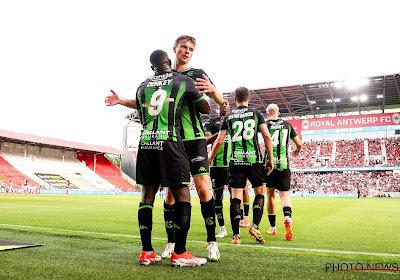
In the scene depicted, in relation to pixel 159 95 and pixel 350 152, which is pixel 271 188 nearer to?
pixel 159 95

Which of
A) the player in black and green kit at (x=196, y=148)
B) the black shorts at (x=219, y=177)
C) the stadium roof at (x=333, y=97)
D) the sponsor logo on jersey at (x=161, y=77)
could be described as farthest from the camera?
the stadium roof at (x=333, y=97)

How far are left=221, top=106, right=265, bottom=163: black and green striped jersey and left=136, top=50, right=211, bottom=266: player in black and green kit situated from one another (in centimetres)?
156

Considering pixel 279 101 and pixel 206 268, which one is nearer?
pixel 206 268

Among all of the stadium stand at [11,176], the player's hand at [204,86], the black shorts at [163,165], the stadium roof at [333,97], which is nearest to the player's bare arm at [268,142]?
the player's hand at [204,86]

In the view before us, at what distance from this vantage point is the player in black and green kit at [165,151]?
2.97 metres

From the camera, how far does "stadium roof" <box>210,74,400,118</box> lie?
1359 inches

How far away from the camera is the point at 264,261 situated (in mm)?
3146

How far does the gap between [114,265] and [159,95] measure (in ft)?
5.32

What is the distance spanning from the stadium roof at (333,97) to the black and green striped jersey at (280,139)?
3194cm

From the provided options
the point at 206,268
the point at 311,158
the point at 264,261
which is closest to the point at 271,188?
the point at 264,261

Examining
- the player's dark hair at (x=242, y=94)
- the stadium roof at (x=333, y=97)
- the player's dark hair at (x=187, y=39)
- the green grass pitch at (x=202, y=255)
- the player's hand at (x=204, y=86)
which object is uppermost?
the stadium roof at (x=333, y=97)

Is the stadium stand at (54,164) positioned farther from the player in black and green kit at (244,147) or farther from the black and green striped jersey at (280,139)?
the player in black and green kit at (244,147)

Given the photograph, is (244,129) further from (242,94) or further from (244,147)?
(242,94)

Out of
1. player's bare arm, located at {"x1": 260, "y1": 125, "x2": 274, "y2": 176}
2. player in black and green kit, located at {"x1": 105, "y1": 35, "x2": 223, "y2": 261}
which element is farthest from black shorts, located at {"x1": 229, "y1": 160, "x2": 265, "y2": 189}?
player in black and green kit, located at {"x1": 105, "y1": 35, "x2": 223, "y2": 261}
